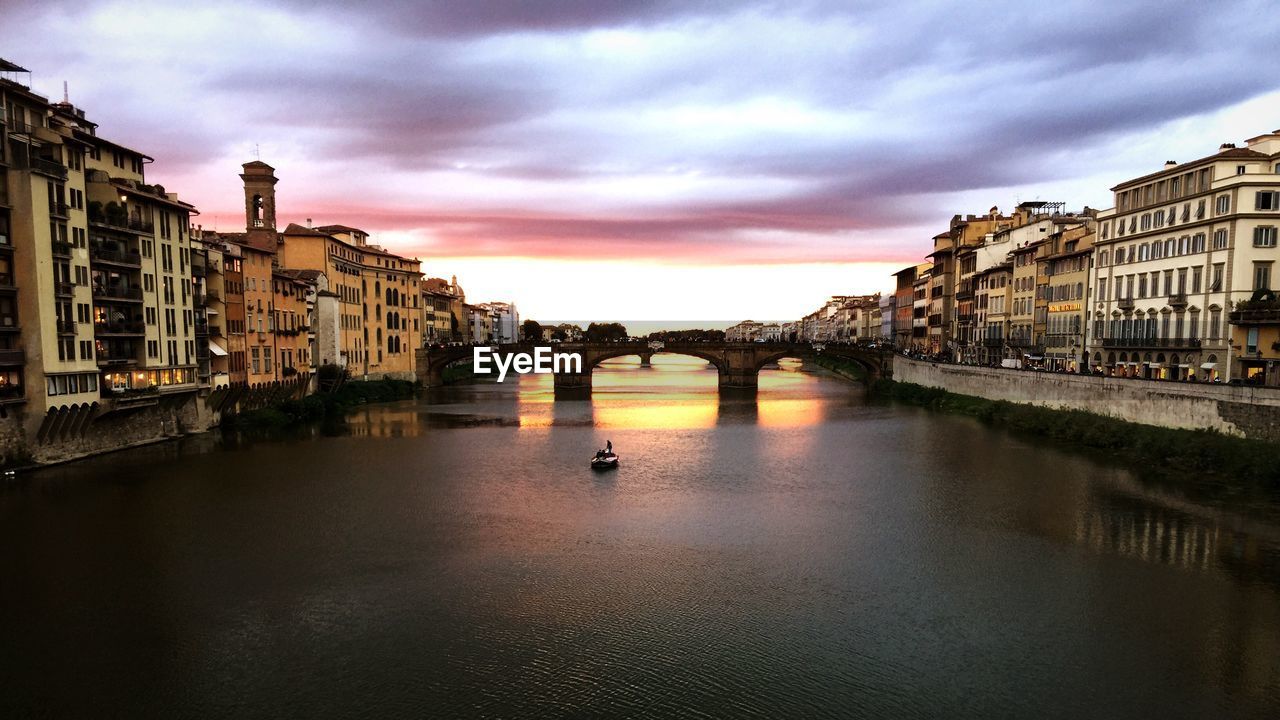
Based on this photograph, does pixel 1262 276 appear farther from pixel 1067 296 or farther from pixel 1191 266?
pixel 1067 296

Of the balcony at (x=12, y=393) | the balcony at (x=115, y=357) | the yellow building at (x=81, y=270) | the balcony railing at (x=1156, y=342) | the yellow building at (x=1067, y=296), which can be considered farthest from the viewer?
the yellow building at (x=1067, y=296)

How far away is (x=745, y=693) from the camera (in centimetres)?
1634

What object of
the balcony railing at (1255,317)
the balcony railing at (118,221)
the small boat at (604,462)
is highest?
the balcony railing at (118,221)

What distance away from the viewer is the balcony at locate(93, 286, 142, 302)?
39062 mm

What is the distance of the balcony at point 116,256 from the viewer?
3888cm

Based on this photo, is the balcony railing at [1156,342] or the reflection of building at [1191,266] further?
the balcony railing at [1156,342]

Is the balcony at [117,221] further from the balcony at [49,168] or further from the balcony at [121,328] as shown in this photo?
the balcony at [121,328]

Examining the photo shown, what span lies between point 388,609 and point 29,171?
28404mm

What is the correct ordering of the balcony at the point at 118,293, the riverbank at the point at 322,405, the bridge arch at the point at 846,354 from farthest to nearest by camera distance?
1. the bridge arch at the point at 846,354
2. the riverbank at the point at 322,405
3. the balcony at the point at 118,293

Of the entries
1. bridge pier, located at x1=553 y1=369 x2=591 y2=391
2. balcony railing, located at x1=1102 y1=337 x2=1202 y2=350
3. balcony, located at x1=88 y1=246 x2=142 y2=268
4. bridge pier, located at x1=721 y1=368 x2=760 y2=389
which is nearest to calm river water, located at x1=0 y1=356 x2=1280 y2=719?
balcony, located at x1=88 y1=246 x2=142 y2=268

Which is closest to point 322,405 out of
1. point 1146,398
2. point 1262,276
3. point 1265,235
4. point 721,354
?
point 721,354

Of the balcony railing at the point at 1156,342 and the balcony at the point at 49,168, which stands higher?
the balcony at the point at 49,168

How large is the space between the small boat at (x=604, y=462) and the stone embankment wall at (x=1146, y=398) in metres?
28.8

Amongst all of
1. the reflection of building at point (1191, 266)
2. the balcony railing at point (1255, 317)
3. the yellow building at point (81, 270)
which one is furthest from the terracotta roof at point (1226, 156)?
the yellow building at point (81, 270)
